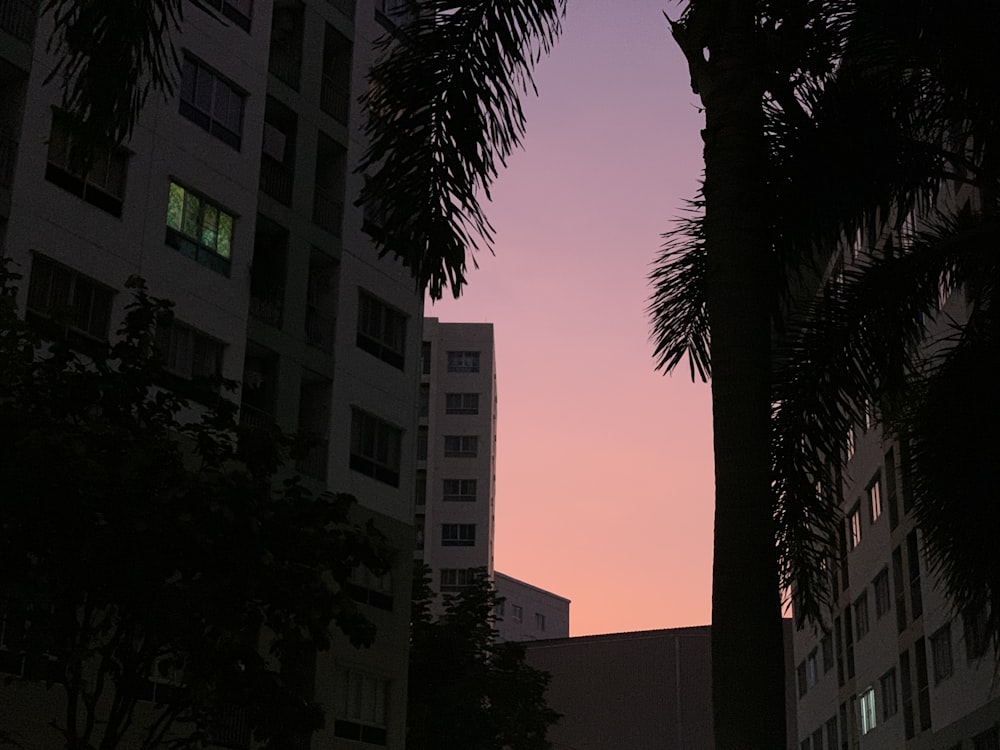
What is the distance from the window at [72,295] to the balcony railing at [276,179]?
7.44 metres

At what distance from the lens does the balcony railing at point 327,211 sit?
3912 cm

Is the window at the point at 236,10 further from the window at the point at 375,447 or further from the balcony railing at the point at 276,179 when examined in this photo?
the window at the point at 375,447

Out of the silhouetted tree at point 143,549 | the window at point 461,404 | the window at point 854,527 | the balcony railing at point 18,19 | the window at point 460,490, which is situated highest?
the window at point 461,404

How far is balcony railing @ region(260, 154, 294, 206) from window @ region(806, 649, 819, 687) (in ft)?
115

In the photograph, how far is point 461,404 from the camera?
101 m

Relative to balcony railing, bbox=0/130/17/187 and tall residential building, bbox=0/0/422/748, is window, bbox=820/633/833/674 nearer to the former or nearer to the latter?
tall residential building, bbox=0/0/422/748

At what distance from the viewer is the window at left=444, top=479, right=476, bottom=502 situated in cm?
9819

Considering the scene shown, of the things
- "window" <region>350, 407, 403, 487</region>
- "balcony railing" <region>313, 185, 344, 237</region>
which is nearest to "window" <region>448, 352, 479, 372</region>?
"window" <region>350, 407, 403, 487</region>

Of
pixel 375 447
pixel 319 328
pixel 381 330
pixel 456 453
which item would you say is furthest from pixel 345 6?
pixel 456 453

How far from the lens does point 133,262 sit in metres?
31.6

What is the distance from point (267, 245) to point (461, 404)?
209 ft

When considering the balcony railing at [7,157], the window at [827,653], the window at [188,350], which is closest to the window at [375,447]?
the window at [188,350]

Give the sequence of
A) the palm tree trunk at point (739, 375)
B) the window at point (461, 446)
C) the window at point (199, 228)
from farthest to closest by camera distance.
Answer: the window at point (461, 446), the window at point (199, 228), the palm tree trunk at point (739, 375)

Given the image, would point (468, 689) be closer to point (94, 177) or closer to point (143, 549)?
point (94, 177)
